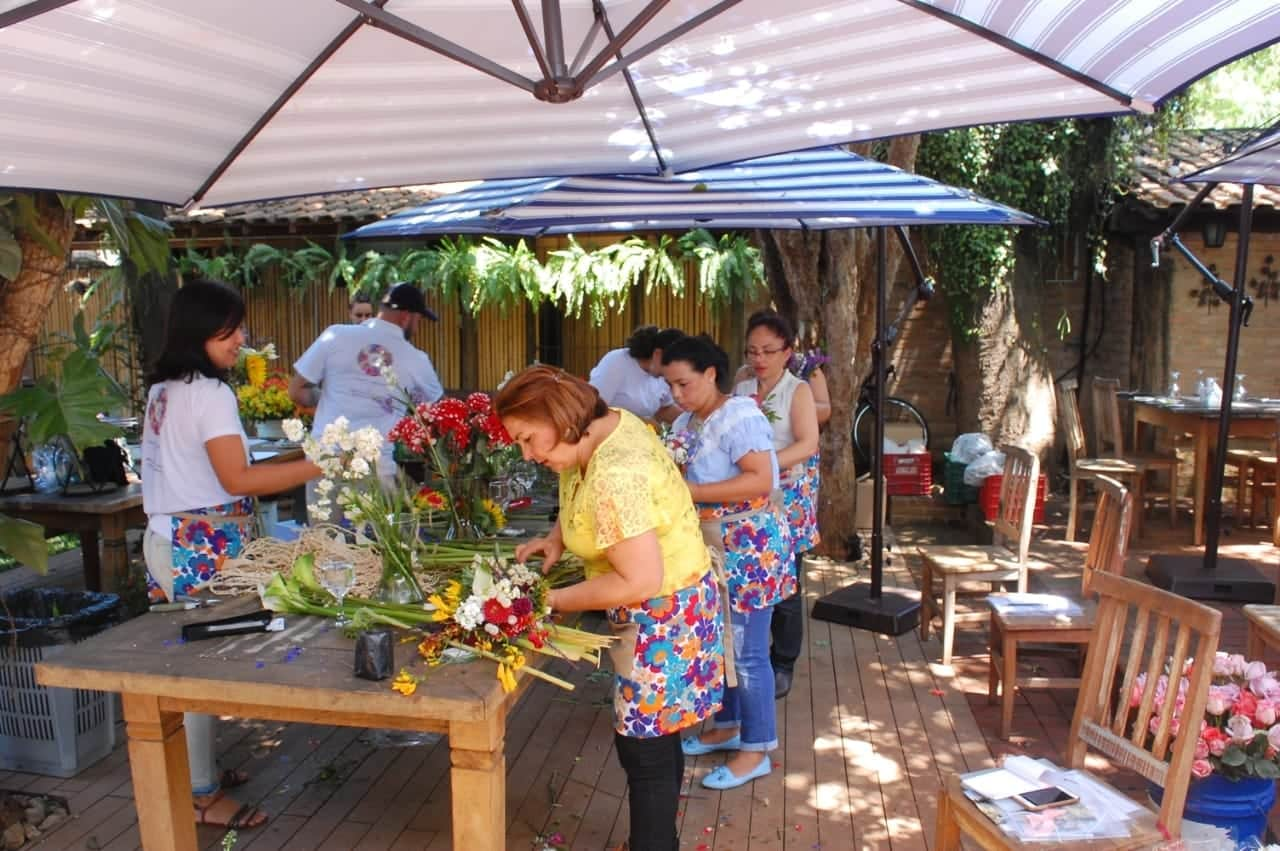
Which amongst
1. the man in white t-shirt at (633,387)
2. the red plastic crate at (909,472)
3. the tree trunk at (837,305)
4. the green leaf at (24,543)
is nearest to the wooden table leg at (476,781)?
the green leaf at (24,543)

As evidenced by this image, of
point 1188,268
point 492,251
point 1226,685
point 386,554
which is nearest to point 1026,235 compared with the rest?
point 1188,268

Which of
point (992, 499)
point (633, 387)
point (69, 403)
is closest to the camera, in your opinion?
point (69, 403)

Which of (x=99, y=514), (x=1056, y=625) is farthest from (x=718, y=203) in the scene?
(x=99, y=514)

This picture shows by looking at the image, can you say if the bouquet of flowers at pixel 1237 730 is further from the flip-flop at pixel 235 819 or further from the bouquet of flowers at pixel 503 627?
the flip-flop at pixel 235 819

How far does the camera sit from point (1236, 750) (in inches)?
119

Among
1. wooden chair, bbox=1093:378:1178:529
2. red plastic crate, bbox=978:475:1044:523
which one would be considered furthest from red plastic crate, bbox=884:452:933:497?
wooden chair, bbox=1093:378:1178:529

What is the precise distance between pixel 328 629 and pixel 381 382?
2.44 m

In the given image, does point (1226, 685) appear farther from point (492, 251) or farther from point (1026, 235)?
point (1026, 235)

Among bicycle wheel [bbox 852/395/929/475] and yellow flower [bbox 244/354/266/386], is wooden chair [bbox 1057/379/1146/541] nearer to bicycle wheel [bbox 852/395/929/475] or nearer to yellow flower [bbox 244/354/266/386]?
bicycle wheel [bbox 852/395/929/475]

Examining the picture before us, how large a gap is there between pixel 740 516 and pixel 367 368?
2.28 m

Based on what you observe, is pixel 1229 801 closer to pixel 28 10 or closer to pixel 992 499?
pixel 28 10

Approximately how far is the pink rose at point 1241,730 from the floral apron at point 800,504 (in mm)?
1775

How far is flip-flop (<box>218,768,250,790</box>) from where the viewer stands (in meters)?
3.89

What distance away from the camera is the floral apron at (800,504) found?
14.6 ft
